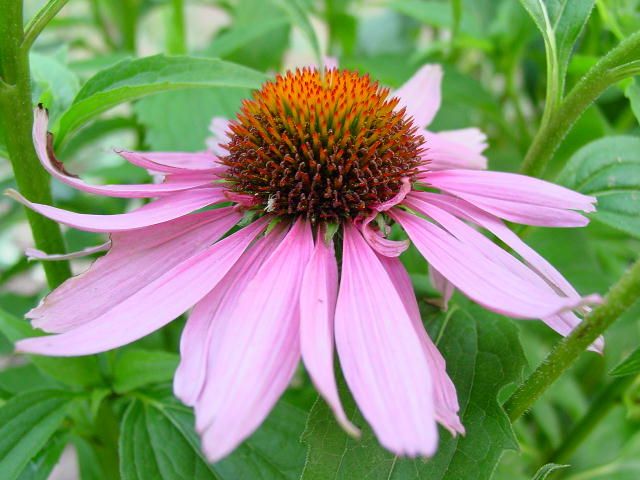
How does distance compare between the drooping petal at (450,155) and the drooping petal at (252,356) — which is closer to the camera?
the drooping petal at (252,356)

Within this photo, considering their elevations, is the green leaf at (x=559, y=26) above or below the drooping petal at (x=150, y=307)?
above

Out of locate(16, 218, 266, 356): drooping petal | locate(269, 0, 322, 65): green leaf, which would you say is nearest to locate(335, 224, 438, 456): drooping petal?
locate(16, 218, 266, 356): drooping petal

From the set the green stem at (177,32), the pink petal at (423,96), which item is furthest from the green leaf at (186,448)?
the green stem at (177,32)

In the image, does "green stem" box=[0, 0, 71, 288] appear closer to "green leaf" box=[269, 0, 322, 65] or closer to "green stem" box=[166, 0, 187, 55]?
"green leaf" box=[269, 0, 322, 65]

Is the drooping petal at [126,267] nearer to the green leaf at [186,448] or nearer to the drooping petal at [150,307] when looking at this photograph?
the drooping petal at [150,307]

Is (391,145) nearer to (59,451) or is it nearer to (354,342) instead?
(354,342)

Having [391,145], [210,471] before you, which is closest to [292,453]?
[210,471]

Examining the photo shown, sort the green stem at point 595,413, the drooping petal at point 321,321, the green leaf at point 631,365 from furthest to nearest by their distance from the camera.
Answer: the green stem at point 595,413 → the green leaf at point 631,365 → the drooping petal at point 321,321
